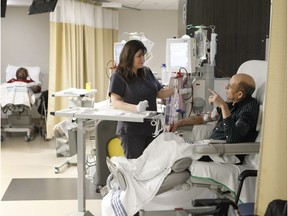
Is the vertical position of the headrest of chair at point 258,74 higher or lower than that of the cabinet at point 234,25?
lower

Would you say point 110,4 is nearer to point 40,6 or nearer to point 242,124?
point 40,6

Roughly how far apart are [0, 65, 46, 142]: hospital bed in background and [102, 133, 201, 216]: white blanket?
3.51m

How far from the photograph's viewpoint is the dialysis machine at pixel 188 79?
311 centimetres

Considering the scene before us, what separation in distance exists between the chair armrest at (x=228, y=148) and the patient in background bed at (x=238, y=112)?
7 centimetres

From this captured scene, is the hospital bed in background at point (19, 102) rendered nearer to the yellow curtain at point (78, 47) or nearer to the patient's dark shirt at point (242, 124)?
the yellow curtain at point (78, 47)

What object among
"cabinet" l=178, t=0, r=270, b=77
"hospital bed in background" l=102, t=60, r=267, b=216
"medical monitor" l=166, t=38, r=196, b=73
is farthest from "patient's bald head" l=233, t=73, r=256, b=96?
"cabinet" l=178, t=0, r=270, b=77

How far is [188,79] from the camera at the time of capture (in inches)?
126

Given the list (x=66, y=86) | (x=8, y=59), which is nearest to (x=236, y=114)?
(x=66, y=86)

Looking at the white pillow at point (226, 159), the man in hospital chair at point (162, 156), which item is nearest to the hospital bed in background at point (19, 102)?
the man in hospital chair at point (162, 156)

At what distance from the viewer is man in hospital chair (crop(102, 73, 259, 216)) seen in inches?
90.1

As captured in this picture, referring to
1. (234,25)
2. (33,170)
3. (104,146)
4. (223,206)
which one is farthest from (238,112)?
(33,170)

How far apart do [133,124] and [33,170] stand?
1.99m

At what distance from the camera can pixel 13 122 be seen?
6.14 metres

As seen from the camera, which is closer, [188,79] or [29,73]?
[188,79]
